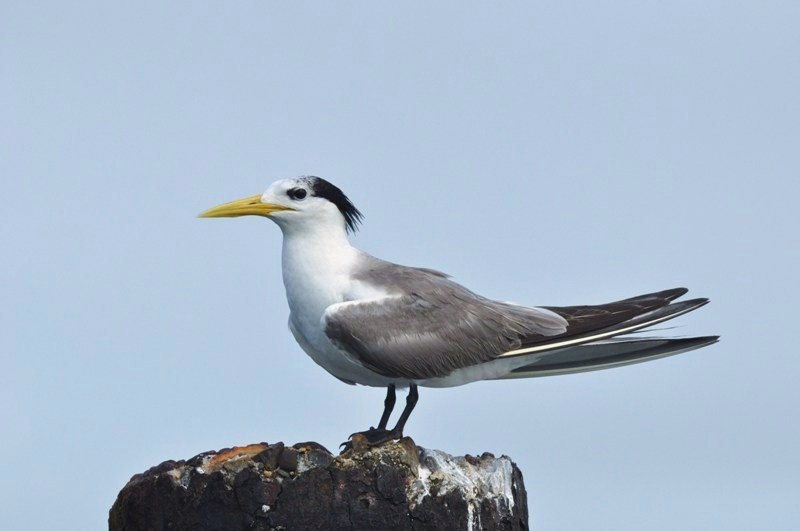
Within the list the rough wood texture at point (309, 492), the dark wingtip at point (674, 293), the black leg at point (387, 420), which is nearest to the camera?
the rough wood texture at point (309, 492)

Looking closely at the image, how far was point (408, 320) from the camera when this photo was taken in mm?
9586

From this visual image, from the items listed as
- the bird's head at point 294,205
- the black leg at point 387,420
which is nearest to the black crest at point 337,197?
the bird's head at point 294,205

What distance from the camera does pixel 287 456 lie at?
23.1ft

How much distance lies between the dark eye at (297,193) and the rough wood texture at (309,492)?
10.4ft

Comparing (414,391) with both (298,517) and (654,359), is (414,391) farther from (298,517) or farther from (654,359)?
(298,517)

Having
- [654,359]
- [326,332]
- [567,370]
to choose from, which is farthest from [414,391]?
[654,359]

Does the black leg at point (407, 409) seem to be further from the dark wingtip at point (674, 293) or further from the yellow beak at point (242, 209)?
the dark wingtip at point (674, 293)

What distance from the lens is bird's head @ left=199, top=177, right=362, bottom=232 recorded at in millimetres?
9922

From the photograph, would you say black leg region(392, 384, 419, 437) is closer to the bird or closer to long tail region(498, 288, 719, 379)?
the bird

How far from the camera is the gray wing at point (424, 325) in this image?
30.6 feet

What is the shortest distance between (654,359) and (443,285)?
1.92 metres

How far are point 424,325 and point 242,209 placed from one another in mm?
1818

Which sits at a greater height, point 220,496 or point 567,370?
point 567,370

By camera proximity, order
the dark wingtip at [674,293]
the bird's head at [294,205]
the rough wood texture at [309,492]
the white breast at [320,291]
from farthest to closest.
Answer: the dark wingtip at [674,293]
the bird's head at [294,205]
the white breast at [320,291]
the rough wood texture at [309,492]
